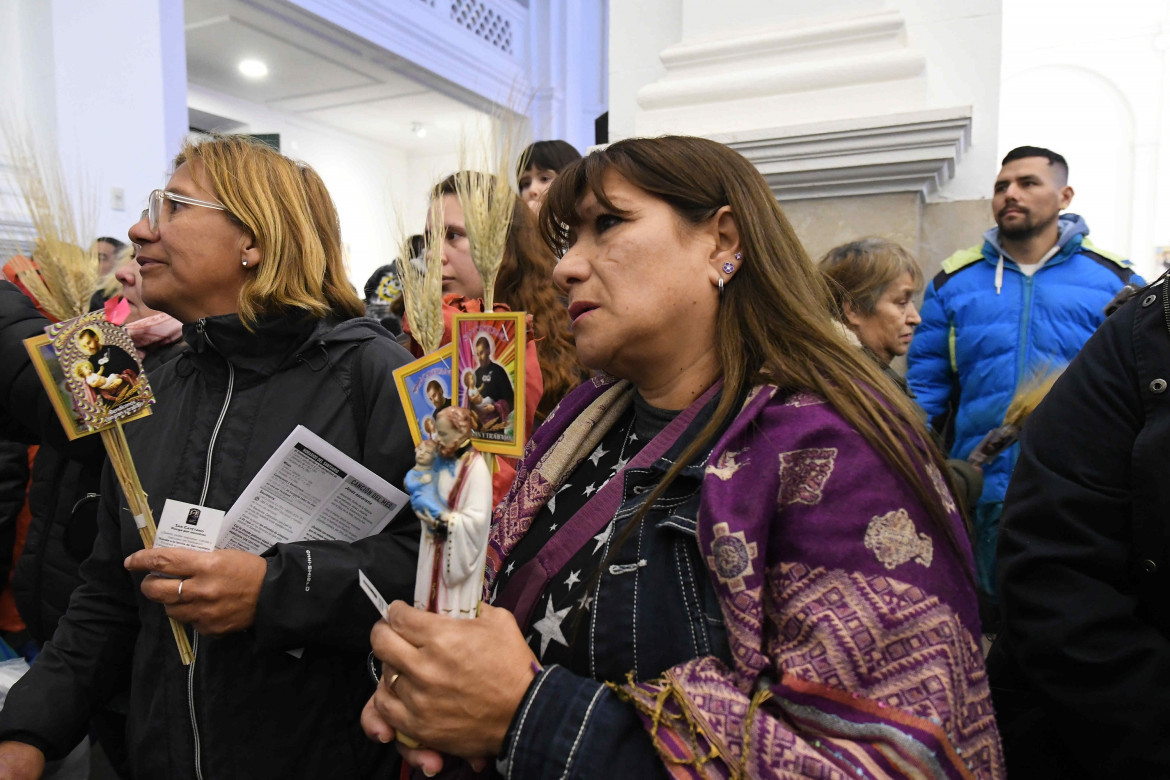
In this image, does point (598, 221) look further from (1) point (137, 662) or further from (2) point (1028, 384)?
(2) point (1028, 384)

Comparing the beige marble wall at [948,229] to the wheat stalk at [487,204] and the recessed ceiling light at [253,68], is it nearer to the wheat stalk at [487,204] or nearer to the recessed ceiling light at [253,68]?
the wheat stalk at [487,204]

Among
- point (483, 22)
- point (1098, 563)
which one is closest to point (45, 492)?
point (1098, 563)

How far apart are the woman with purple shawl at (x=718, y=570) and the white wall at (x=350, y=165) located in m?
10.4

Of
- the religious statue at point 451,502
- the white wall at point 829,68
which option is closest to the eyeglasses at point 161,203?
the religious statue at point 451,502

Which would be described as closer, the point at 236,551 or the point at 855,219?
the point at 236,551

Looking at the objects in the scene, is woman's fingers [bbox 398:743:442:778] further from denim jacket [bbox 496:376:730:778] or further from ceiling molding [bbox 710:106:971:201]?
ceiling molding [bbox 710:106:971:201]

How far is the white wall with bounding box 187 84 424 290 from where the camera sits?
1145 centimetres

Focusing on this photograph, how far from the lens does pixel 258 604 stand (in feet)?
4.62

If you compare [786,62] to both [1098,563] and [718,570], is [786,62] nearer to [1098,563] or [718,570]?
[1098,563]

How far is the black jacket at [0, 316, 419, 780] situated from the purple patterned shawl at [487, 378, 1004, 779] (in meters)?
0.73

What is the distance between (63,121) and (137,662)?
18.2 feet

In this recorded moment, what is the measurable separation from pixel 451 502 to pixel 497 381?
18 cm

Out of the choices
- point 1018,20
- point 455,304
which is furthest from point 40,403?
point 1018,20

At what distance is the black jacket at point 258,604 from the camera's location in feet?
4.85
